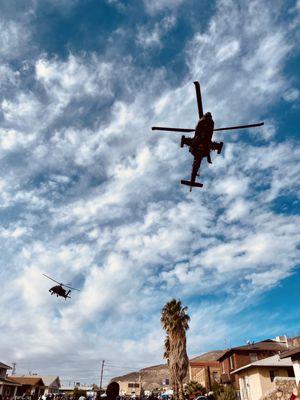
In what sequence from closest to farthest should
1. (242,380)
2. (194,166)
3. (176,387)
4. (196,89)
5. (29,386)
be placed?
1. (196,89)
2. (194,166)
3. (176,387)
4. (242,380)
5. (29,386)

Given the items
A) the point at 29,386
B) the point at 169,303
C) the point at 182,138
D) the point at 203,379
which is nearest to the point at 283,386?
the point at 169,303

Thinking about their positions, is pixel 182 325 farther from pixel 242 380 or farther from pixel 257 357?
pixel 257 357

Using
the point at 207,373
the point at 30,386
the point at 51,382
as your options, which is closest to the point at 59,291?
the point at 207,373

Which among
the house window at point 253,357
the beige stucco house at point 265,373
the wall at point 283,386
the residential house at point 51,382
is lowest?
the wall at point 283,386

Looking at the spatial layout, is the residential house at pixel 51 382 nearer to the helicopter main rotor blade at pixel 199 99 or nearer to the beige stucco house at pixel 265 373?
the beige stucco house at pixel 265 373

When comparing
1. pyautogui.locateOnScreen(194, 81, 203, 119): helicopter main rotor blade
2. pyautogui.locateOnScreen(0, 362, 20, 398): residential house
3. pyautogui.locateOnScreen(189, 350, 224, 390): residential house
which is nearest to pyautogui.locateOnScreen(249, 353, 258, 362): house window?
pyautogui.locateOnScreen(189, 350, 224, 390): residential house

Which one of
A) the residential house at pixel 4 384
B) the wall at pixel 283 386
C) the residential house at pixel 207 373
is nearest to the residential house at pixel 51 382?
the residential house at pixel 4 384

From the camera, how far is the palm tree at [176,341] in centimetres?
3338

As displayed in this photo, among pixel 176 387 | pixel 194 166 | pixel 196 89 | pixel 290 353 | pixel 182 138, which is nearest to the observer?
pixel 196 89

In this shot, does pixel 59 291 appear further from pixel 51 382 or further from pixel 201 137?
pixel 51 382

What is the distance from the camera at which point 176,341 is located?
36.0 m

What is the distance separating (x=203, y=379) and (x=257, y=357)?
1881 centimetres

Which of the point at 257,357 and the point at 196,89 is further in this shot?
the point at 257,357

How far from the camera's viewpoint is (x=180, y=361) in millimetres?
33906
